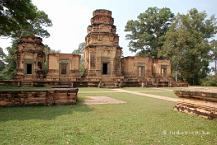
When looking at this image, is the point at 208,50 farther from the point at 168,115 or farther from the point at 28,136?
the point at 28,136

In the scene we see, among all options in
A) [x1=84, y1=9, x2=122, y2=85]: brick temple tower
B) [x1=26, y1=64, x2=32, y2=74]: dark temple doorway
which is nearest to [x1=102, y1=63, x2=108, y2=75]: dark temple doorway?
[x1=84, y1=9, x2=122, y2=85]: brick temple tower

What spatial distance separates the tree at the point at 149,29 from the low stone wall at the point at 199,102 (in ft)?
116

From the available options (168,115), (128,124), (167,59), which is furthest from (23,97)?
(167,59)

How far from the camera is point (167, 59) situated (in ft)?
108

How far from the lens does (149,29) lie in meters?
44.4

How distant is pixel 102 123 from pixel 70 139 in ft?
4.95

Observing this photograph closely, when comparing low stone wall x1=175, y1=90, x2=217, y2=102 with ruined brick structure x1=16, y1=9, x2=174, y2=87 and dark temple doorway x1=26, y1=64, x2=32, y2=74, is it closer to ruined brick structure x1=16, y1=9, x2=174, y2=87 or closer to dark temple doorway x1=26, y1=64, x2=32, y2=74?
ruined brick structure x1=16, y1=9, x2=174, y2=87

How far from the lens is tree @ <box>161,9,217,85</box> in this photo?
108ft

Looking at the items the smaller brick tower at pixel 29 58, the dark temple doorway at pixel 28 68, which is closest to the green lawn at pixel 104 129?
the smaller brick tower at pixel 29 58

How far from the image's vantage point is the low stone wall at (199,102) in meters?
6.42

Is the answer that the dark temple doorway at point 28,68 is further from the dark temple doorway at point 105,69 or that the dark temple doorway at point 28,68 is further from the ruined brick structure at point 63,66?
the dark temple doorway at point 105,69

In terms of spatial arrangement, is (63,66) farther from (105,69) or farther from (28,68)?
(105,69)

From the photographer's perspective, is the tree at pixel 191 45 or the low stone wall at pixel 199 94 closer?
the low stone wall at pixel 199 94

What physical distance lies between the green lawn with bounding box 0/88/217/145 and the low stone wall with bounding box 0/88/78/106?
6.20 ft
